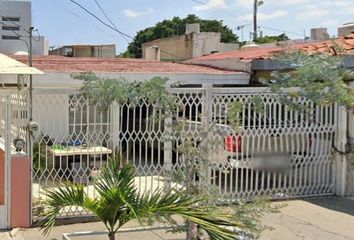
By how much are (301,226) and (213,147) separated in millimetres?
2005

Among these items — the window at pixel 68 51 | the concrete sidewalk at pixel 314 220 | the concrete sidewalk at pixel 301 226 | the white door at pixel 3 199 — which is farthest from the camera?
the window at pixel 68 51

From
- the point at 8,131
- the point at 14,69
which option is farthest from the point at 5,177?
the point at 14,69

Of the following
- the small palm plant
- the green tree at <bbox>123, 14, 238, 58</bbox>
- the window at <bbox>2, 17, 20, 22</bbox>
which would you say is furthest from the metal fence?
the green tree at <bbox>123, 14, 238, 58</bbox>

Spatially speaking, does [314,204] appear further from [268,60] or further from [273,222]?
[268,60]

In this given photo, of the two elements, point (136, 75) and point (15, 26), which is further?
point (15, 26)

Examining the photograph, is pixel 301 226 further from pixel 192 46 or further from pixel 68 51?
pixel 68 51

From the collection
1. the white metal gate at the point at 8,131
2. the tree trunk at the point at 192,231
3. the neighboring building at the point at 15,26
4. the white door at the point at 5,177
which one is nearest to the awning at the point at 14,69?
the white metal gate at the point at 8,131

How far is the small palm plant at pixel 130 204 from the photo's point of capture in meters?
5.01

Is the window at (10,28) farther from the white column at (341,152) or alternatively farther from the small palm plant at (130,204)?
the small palm plant at (130,204)

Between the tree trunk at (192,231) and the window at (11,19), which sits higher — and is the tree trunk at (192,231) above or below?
below

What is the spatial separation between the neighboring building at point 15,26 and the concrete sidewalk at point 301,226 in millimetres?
16589

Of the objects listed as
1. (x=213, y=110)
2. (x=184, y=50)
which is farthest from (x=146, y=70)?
(x=184, y=50)

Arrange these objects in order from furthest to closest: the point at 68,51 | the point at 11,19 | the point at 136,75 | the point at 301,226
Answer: the point at 68,51
the point at 11,19
the point at 136,75
the point at 301,226

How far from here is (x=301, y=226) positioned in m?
7.91
